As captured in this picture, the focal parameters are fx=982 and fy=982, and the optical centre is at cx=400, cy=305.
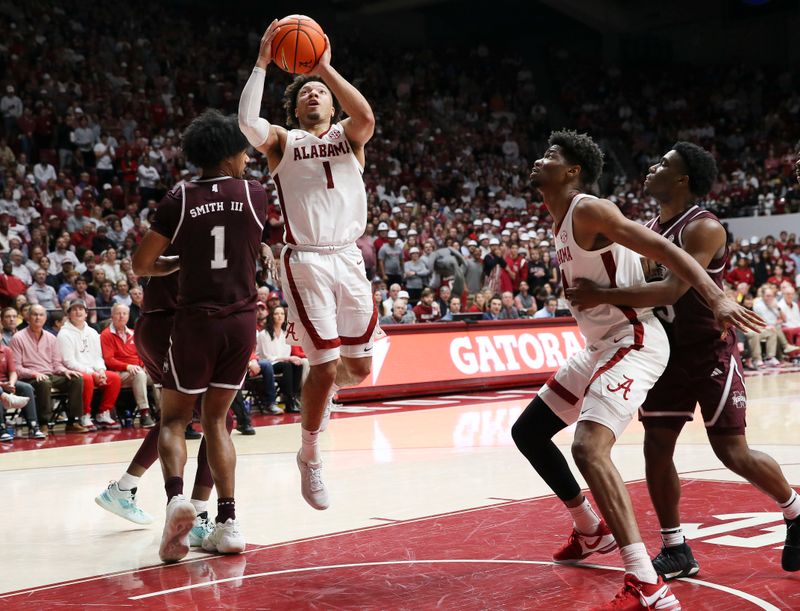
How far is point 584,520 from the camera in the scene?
4469mm

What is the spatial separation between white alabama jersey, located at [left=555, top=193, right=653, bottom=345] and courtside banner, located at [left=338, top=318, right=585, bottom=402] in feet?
27.4

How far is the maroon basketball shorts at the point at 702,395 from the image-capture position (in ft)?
14.2

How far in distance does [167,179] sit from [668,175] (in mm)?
14797

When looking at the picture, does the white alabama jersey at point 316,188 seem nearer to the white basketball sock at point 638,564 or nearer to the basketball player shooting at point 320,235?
the basketball player shooting at point 320,235

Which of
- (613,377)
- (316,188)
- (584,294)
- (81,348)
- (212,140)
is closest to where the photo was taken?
(613,377)

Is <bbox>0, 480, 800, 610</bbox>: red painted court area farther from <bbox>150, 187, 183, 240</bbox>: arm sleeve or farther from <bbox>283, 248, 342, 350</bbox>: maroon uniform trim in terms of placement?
<bbox>150, 187, 183, 240</bbox>: arm sleeve

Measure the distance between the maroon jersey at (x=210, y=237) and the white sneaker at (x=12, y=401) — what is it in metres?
5.71

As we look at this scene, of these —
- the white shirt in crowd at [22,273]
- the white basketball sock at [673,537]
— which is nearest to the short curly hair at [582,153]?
the white basketball sock at [673,537]

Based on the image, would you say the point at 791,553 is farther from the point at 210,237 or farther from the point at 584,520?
the point at 210,237

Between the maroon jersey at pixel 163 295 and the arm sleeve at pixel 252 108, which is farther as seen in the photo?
the maroon jersey at pixel 163 295

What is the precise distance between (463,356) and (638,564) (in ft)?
33.9

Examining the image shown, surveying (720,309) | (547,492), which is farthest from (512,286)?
(720,309)

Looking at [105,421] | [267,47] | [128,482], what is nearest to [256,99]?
[267,47]

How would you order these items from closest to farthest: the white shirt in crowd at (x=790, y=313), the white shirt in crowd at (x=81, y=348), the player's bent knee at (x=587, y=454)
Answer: the player's bent knee at (x=587, y=454)
the white shirt in crowd at (x=81, y=348)
the white shirt in crowd at (x=790, y=313)
